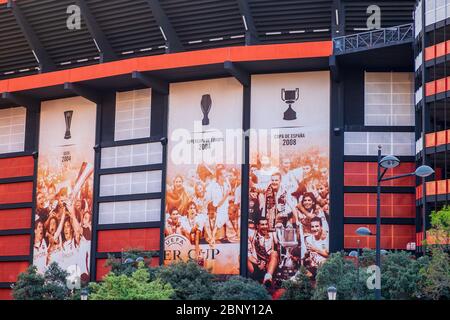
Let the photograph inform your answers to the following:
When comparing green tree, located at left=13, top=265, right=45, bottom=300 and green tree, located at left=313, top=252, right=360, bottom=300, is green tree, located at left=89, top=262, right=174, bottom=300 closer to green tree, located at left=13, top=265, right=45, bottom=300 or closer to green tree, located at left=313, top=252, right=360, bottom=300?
green tree, located at left=313, top=252, right=360, bottom=300

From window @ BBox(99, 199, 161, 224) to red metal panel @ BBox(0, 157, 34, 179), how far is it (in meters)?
8.59

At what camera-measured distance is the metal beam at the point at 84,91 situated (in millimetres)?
60625

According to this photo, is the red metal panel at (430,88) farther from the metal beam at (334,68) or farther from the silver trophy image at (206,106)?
the silver trophy image at (206,106)

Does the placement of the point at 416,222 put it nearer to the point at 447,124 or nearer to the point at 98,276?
the point at 447,124

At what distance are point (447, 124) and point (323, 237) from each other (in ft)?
35.4

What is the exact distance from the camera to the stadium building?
175ft

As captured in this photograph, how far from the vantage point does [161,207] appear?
191ft

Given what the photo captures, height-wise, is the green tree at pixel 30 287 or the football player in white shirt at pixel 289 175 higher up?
the football player in white shirt at pixel 289 175

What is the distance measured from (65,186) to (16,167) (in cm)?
646

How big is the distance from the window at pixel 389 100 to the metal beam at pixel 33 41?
25.7 metres

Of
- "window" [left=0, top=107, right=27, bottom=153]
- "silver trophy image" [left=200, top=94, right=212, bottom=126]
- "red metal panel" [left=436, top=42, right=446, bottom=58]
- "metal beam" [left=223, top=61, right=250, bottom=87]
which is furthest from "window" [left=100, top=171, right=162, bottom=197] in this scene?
"red metal panel" [left=436, top=42, right=446, bottom=58]

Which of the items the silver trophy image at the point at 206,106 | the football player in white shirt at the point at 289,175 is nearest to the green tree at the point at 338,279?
the football player in white shirt at the point at 289,175

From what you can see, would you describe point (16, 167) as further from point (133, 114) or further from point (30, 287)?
point (30, 287)

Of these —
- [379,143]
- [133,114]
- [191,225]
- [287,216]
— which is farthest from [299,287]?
[133,114]
